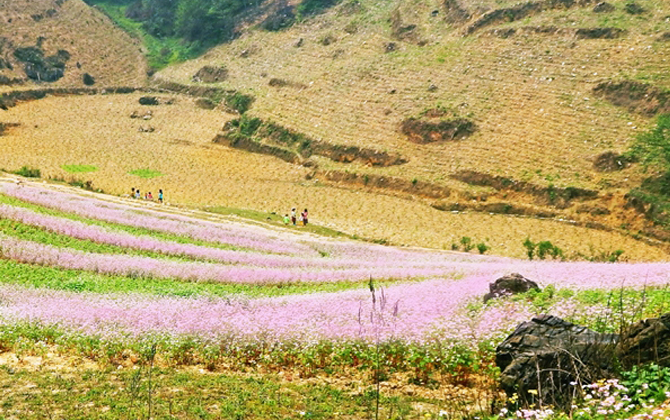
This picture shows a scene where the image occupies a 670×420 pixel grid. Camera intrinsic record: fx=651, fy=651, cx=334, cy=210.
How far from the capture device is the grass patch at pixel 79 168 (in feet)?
188

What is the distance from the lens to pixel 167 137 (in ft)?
240

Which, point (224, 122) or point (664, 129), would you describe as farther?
point (224, 122)

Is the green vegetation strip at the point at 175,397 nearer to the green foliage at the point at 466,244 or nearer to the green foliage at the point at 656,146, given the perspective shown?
the green foliage at the point at 466,244

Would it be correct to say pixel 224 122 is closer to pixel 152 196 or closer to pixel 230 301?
pixel 152 196

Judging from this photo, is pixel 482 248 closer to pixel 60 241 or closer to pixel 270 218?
pixel 270 218

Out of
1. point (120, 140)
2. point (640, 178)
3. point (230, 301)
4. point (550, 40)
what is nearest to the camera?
point (230, 301)

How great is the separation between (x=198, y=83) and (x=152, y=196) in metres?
42.4

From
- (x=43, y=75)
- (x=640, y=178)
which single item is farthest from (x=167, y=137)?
(x=640, y=178)

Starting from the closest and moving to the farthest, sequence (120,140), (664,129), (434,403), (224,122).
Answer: (434,403) < (664,129) < (120,140) < (224,122)

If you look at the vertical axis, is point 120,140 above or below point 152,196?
above

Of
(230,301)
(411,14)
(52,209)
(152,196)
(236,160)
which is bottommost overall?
(230,301)

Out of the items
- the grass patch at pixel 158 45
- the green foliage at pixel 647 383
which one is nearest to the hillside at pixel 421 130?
the grass patch at pixel 158 45

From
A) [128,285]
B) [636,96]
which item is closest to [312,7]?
[636,96]

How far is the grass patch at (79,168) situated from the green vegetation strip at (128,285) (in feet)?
126
